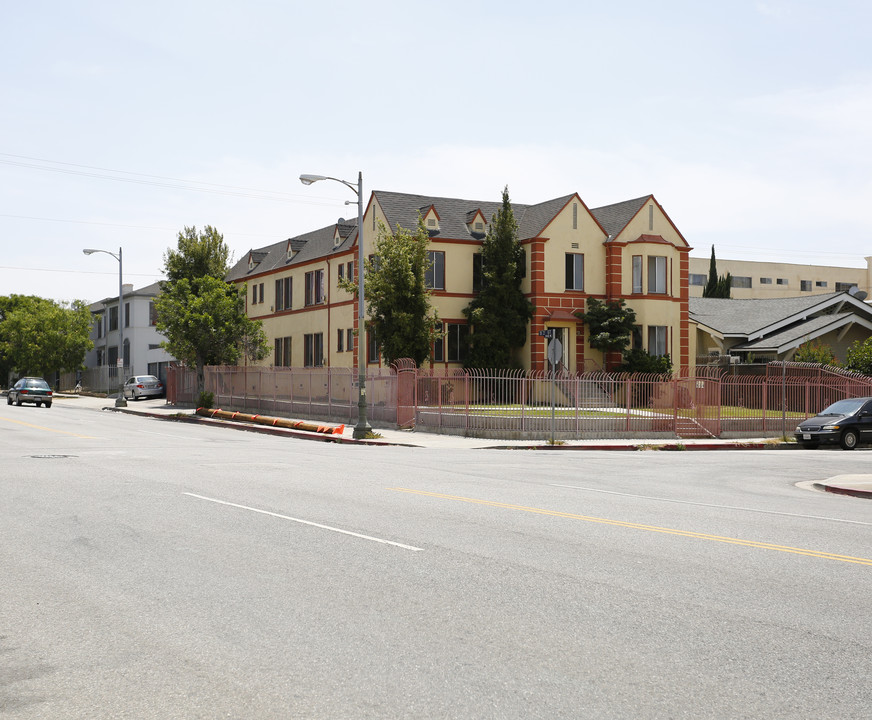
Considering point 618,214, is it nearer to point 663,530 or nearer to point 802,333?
point 802,333

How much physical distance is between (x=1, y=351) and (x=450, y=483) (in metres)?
81.1

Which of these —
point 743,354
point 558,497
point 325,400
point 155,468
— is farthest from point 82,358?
point 558,497

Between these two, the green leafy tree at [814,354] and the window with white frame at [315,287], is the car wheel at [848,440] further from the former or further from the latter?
the window with white frame at [315,287]

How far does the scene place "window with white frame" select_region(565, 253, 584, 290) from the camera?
42.0 metres

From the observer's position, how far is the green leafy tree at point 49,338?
73375 mm

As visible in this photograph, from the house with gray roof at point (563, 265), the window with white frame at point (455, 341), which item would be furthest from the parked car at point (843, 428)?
the window with white frame at point (455, 341)

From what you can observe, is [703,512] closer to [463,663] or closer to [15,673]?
[463,663]

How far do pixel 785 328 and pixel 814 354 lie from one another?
541 cm

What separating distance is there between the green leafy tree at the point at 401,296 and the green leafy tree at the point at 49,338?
144ft

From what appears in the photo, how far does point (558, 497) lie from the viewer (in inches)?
547

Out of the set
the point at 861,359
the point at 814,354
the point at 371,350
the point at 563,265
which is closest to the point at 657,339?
the point at 563,265

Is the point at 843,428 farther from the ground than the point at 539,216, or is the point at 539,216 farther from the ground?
the point at 539,216

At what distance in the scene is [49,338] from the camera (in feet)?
240

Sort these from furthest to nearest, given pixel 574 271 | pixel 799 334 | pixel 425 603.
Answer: pixel 799 334
pixel 574 271
pixel 425 603
